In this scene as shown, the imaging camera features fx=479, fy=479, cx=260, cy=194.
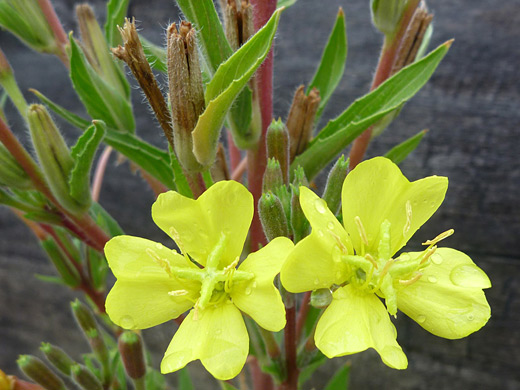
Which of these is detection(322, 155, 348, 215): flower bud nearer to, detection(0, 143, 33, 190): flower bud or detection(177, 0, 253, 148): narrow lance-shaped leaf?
detection(177, 0, 253, 148): narrow lance-shaped leaf

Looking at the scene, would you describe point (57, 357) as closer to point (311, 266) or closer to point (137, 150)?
point (137, 150)

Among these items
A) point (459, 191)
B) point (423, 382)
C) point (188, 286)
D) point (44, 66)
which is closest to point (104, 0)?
point (44, 66)

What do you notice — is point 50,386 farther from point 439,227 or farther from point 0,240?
point 0,240

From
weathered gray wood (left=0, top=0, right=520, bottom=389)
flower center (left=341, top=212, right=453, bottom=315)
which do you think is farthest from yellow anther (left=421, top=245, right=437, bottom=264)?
weathered gray wood (left=0, top=0, right=520, bottom=389)

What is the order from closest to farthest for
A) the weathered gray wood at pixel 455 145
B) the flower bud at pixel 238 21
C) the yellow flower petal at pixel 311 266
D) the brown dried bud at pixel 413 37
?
Result: the yellow flower petal at pixel 311 266 → the flower bud at pixel 238 21 → the brown dried bud at pixel 413 37 → the weathered gray wood at pixel 455 145

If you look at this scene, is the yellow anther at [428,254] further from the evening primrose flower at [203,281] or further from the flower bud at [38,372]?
the flower bud at [38,372]

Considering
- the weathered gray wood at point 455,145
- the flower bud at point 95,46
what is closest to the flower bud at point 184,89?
the flower bud at point 95,46
